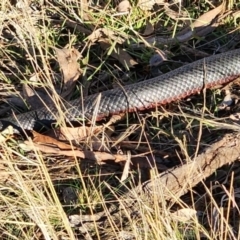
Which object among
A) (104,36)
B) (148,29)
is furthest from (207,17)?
(104,36)

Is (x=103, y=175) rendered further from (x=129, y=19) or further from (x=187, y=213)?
(x=129, y=19)

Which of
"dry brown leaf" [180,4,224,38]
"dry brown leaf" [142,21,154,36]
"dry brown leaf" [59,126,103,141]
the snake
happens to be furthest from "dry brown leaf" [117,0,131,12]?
"dry brown leaf" [59,126,103,141]

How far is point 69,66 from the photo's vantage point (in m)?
4.41

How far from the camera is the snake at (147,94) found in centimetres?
406

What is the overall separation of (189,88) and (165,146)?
0.59 m

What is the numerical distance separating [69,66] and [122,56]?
36 cm

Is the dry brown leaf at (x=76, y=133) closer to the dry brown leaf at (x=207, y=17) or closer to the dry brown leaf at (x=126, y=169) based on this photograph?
→ the dry brown leaf at (x=126, y=169)

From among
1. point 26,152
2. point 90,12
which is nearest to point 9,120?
point 26,152

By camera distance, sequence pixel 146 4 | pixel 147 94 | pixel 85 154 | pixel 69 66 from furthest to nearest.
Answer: pixel 146 4 → pixel 69 66 → pixel 147 94 → pixel 85 154

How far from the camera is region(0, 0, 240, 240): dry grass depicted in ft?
10.1

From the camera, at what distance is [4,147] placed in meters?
3.56

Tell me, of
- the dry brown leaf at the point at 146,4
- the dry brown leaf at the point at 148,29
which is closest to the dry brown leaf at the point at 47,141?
the dry brown leaf at the point at 148,29

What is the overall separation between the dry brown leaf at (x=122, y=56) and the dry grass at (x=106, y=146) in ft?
0.12

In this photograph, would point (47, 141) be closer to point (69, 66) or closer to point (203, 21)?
point (69, 66)
